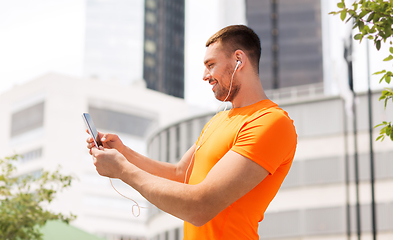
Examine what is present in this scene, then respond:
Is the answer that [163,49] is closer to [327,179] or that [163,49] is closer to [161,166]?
[327,179]

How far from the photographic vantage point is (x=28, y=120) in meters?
87.2

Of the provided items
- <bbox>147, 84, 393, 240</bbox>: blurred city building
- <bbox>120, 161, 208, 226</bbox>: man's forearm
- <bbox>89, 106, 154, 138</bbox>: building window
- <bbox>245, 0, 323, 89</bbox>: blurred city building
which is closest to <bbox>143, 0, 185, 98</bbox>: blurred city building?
<bbox>245, 0, 323, 89</bbox>: blurred city building

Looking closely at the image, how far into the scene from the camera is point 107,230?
84.5m

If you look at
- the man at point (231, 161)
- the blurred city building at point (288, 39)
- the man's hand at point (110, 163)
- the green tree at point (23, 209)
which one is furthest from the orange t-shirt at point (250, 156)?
the blurred city building at point (288, 39)

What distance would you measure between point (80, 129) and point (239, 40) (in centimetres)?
8647

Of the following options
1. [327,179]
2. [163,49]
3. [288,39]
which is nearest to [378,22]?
[327,179]

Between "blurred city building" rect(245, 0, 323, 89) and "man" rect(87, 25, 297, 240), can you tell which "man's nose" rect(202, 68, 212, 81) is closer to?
"man" rect(87, 25, 297, 240)

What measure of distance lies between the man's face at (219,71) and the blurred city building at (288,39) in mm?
113042

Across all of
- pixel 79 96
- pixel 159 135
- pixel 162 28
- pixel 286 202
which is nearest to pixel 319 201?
pixel 286 202

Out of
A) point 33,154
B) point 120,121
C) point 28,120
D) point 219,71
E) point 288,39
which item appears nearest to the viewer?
point 219,71

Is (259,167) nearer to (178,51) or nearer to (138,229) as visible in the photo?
(138,229)

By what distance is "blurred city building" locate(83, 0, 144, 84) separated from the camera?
13412 centimetres

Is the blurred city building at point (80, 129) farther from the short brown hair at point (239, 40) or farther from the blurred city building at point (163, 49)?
the short brown hair at point (239, 40)

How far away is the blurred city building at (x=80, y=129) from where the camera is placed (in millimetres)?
82250
